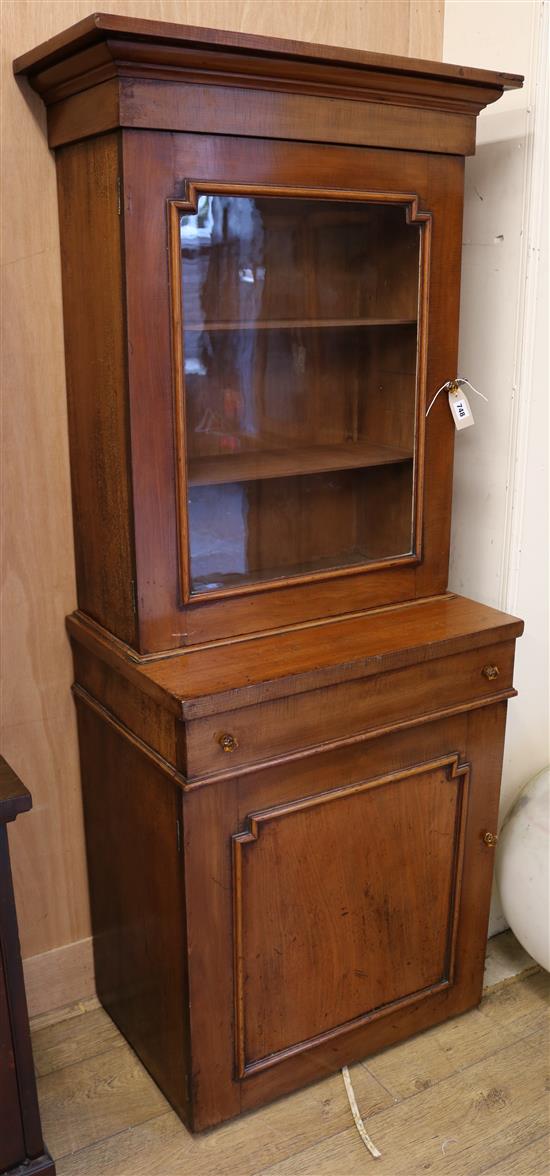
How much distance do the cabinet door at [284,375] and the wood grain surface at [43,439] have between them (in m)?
0.30

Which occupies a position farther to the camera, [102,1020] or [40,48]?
[102,1020]

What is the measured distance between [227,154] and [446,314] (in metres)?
0.49

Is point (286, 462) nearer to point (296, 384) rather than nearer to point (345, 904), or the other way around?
point (296, 384)

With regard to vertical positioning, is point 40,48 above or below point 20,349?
above

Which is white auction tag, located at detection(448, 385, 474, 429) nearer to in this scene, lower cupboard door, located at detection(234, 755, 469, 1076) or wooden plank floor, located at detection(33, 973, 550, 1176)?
lower cupboard door, located at detection(234, 755, 469, 1076)

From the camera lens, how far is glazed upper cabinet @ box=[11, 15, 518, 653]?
1.42 meters

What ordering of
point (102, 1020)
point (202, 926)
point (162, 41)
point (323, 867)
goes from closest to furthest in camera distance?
point (162, 41), point (202, 926), point (323, 867), point (102, 1020)

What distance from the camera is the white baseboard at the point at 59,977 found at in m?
1.96

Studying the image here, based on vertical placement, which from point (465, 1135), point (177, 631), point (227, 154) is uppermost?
point (227, 154)

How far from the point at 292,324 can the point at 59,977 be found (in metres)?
1.32

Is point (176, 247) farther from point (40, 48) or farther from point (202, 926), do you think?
point (202, 926)

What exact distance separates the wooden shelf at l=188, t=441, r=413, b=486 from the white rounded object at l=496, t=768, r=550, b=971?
725mm

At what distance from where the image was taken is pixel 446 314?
69.0 inches

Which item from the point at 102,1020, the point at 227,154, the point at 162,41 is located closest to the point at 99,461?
the point at 227,154
